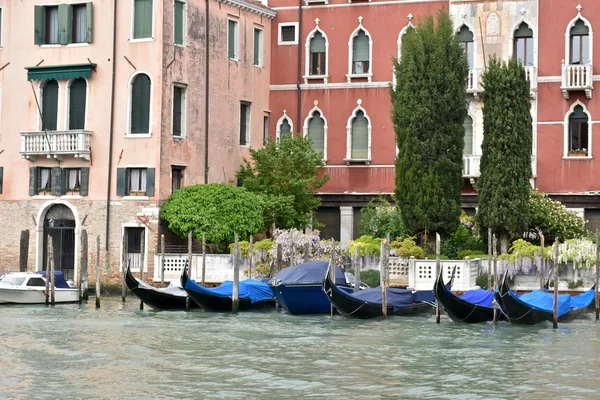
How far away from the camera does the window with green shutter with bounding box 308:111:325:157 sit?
102ft

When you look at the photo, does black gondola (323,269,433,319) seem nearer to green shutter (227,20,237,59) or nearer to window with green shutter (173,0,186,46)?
window with green shutter (173,0,186,46)

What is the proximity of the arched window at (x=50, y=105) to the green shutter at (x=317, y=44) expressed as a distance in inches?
245

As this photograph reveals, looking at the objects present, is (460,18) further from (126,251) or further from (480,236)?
(126,251)

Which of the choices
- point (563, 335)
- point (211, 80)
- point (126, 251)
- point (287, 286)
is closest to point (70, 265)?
point (126, 251)

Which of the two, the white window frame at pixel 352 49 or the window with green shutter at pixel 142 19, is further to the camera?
the white window frame at pixel 352 49

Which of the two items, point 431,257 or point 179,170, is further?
point 179,170

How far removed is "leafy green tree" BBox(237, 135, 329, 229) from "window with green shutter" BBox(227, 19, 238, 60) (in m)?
2.36

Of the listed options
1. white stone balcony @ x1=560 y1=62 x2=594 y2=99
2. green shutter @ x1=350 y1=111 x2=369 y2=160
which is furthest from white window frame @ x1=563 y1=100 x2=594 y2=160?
green shutter @ x1=350 y1=111 x2=369 y2=160

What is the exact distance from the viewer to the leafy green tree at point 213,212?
27656 millimetres

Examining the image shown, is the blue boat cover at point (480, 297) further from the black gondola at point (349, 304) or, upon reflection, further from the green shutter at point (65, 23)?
A: the green shutter at point (65, 23)

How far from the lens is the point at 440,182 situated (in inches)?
1029

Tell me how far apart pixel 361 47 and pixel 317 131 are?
7.44 ft

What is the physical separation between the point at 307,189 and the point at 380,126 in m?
2.51

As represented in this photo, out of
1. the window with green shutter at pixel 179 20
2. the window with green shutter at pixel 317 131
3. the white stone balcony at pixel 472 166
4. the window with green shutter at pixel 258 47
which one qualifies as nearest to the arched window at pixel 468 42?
the white stone balcony at pixel 472 166
